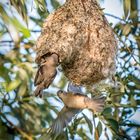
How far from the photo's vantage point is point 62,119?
1904 mm

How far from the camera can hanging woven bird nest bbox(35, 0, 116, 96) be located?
172 centimetres

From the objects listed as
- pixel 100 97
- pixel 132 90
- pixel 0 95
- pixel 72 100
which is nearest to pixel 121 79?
pixel 132 90

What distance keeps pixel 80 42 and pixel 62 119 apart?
314 millimetres

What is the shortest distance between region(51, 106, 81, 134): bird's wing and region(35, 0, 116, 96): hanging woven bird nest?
0.11m

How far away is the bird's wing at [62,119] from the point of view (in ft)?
6.14

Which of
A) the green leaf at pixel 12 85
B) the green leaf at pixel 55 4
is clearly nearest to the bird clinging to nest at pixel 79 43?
the green leaf at pixel 55 4

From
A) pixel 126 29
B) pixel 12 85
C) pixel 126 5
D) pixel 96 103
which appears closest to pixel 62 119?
pixel 96 103

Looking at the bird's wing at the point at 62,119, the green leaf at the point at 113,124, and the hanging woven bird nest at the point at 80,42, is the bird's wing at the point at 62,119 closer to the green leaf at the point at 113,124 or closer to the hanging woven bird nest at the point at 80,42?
the hanging woven bird nest at the point at 80,42

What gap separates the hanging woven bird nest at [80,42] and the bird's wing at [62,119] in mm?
106

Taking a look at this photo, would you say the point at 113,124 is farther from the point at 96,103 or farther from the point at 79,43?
the point at 79,43

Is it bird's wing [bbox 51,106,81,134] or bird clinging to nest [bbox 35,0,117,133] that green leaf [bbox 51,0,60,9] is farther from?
bird's wing [bbox 51,106,81,134]

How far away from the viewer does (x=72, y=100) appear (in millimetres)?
1890

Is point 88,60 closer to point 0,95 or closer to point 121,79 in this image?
point 121,79

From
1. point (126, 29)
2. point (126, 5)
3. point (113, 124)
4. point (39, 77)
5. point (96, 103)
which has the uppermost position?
point (126, 5)
